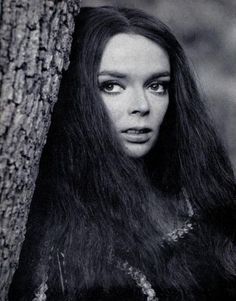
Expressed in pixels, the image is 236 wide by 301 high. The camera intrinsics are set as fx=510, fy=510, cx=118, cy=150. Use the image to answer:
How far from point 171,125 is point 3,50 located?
856 mm

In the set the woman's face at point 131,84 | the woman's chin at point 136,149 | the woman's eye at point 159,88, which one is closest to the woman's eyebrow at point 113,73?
the woman's face at point 131,84

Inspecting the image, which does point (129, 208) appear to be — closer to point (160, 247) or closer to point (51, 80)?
point (160, 247)

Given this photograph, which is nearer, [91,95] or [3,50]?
[3,50]

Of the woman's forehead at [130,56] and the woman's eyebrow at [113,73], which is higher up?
the woman's forehead at [130,56]

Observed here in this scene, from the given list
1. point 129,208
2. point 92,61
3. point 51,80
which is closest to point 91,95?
point 92,61

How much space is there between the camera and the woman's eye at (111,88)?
1665 mm

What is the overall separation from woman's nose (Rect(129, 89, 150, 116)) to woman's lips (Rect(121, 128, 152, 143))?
0.06 metres

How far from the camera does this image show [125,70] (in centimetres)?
164

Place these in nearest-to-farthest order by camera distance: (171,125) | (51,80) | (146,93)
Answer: (51,80) → (146,93) → (171,125)

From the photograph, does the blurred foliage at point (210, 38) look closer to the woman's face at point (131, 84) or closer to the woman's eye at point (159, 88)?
the woman's eye at point (159, 88)

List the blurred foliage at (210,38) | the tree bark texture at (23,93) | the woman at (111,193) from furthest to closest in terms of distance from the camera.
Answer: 1. the blurred foliage at (210,38)
2. the woman at (111,193)
3. the tree bark texture at (23,93)

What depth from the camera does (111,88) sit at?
1673mm

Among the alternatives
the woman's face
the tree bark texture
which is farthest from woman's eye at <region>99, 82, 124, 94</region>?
the tree bark texture

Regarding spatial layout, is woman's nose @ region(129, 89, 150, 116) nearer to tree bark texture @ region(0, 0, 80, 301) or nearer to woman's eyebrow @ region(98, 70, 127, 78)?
woman's eyebrow @ region(98, 70, 127, 78)
